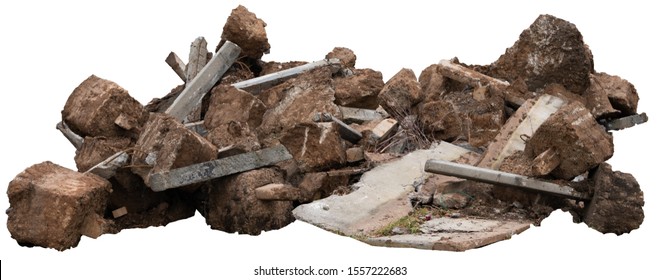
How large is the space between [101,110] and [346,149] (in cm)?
287

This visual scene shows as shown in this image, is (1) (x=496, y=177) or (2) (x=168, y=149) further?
(2) (x=168, y=149)

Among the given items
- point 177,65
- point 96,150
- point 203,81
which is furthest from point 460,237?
point 177,65

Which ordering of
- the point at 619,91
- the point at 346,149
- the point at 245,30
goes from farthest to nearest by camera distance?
the point at 245,30 < the point at 619,91 < the point at 346,149

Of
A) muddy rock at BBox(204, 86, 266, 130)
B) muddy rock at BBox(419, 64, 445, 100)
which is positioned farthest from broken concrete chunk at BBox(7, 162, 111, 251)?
muddy rock at BBox(419, 64, 445, 100)

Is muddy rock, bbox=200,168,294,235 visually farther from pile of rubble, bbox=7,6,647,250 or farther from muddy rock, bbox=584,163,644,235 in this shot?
muddy rock, bbox=584,163,644,235

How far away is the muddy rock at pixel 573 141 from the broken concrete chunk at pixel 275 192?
2.67m

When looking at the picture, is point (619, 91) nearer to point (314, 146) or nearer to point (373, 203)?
point (373, 203)

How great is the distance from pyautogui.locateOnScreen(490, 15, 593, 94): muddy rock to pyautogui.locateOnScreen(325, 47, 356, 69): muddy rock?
2.22 meters

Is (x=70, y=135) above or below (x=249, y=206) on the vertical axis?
above

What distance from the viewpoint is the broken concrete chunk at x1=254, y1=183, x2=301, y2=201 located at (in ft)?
45.0

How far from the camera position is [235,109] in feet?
50.2

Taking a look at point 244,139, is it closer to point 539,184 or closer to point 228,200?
point 228,200

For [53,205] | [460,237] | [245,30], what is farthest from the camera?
[245,30]

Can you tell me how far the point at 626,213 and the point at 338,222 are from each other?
9.81ft
